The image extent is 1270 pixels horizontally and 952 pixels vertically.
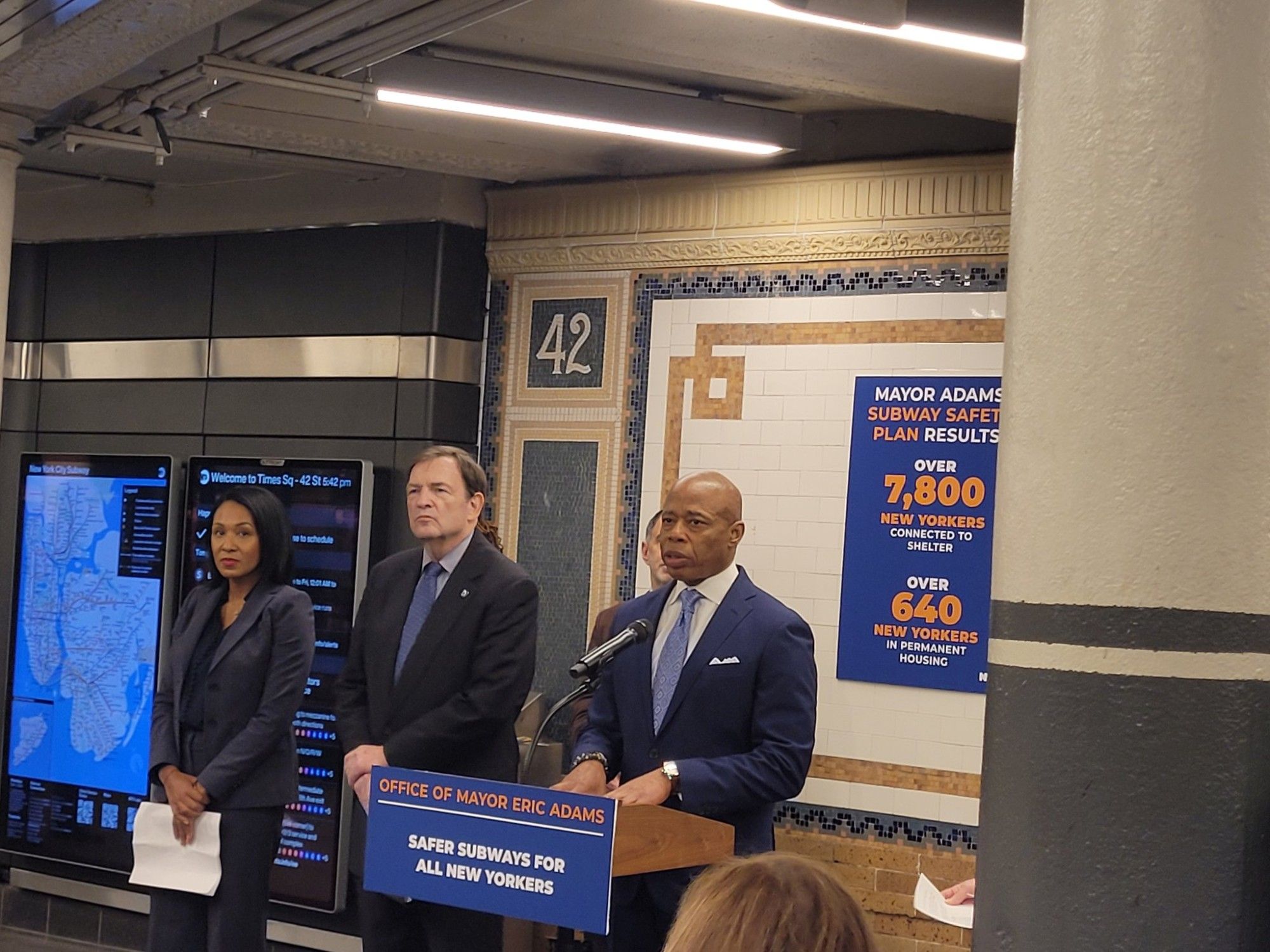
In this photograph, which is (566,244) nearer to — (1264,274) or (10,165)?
(10,165)

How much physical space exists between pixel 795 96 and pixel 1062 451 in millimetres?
4474

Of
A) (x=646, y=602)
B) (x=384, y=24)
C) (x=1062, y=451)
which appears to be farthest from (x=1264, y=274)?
(x=384, y=24)

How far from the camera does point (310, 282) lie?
698 cm

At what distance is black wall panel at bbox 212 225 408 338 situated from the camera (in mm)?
6785

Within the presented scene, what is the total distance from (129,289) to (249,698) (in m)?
3.62

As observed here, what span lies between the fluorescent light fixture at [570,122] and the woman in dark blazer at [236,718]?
1.35 meters

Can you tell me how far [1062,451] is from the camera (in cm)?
155

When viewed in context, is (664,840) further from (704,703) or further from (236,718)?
(236,718)

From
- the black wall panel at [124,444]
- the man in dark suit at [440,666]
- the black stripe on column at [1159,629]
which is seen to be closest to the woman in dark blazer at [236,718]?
the man in dark suit at [440,666]

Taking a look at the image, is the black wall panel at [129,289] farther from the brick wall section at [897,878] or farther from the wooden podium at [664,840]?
the wooden podium at [664,840]

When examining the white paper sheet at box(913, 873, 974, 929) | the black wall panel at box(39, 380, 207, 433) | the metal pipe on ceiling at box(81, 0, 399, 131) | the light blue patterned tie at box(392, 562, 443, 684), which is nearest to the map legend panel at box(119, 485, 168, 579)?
the black wall panel at box(39, 380, 207, 433)

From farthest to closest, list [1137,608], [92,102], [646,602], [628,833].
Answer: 1. [92,102]
2. [646,602]
3. [628,833]
4. [1137,608]

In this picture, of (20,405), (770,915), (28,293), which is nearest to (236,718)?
(770,915)

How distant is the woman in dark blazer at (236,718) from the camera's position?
4.38m
